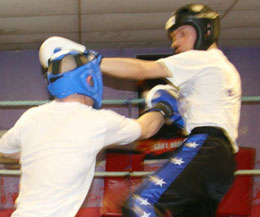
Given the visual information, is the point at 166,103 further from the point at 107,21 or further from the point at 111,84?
the point at 111,84

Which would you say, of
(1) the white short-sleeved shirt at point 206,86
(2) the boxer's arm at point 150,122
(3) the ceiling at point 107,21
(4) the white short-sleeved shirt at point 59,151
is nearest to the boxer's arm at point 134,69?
(1) the white short-sleeved shirt at point 206,86

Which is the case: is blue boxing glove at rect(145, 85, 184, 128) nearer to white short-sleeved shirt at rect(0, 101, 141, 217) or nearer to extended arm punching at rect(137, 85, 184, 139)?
extended arm punching at rect(137, 85, 184, 139)

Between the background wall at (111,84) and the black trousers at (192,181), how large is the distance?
10.2ft

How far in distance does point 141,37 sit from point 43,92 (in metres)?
1.52

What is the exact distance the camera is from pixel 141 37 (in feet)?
12.6

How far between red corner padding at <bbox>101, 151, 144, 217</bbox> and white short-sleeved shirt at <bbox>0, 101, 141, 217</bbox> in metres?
2.75

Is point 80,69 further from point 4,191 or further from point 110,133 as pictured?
point 4,191

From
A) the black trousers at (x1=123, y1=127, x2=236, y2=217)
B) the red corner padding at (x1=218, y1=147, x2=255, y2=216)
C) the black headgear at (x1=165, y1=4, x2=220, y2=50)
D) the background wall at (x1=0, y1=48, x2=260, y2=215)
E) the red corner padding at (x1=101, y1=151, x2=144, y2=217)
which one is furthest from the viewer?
the background wall at (x1=0, y1=48, x2=260, y2=215)

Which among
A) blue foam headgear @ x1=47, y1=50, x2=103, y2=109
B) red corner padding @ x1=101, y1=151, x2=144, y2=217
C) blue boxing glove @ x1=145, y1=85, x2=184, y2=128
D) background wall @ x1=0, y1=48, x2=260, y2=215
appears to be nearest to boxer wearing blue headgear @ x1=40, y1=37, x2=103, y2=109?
blue foam headgear @ x1=47, y1=50, x2=103, y2=109

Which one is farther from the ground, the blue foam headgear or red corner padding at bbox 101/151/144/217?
the blue foam headgear

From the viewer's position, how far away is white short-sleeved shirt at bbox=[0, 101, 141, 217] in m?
1.00

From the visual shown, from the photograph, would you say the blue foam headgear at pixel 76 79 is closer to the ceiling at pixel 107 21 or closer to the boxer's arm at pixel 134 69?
the boxer's arm at pixel 134 69

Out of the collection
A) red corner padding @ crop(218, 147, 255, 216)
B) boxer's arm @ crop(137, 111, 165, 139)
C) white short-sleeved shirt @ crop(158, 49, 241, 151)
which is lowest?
red corner padding @ crop(218, 147, 255, 216)

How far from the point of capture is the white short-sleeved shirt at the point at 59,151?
1.00m
